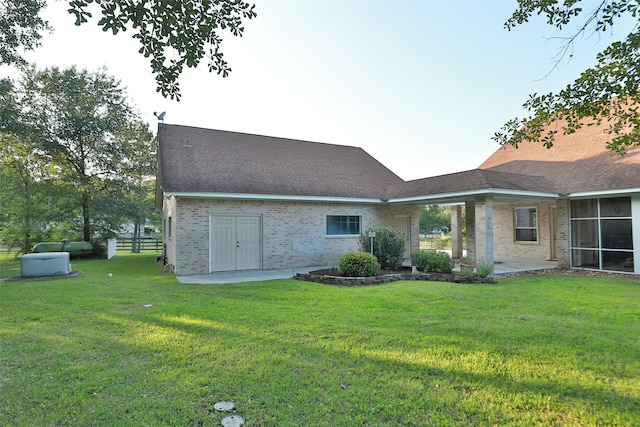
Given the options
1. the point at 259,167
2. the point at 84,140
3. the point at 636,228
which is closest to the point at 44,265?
the point at 259,167

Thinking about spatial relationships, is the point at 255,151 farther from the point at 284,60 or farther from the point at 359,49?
the point at 284,60

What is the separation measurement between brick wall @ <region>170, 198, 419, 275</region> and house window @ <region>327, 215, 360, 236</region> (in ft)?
0.66

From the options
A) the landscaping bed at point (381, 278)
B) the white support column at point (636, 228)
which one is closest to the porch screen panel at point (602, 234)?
the white support column at point (636, 228)

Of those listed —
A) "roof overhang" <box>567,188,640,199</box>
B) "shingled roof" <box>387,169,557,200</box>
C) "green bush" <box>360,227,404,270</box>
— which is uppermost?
"shingled roof" <box>387,169,557,200</box>

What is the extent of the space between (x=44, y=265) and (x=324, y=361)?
12089 mm

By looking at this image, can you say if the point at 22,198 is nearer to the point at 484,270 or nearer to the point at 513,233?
the point at 484,270

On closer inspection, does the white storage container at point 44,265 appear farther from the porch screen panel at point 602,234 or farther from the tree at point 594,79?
the porch screen panel at point 602,234

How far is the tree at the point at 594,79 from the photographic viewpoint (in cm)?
375

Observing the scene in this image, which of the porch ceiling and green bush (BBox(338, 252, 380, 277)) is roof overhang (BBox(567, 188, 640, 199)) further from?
green bush (BBox(338, 252, 380, 277))

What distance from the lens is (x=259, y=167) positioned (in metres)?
15.3

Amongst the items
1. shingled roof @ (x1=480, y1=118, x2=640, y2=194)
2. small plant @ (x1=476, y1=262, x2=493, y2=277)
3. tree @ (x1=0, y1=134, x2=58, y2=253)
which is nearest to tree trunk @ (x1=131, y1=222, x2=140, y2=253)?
tree @ (x1=0, y1=134, x2=58, y2=253)

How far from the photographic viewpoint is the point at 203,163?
558 inches

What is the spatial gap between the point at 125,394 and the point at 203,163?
11782 millimetres

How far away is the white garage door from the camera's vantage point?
509 inches
